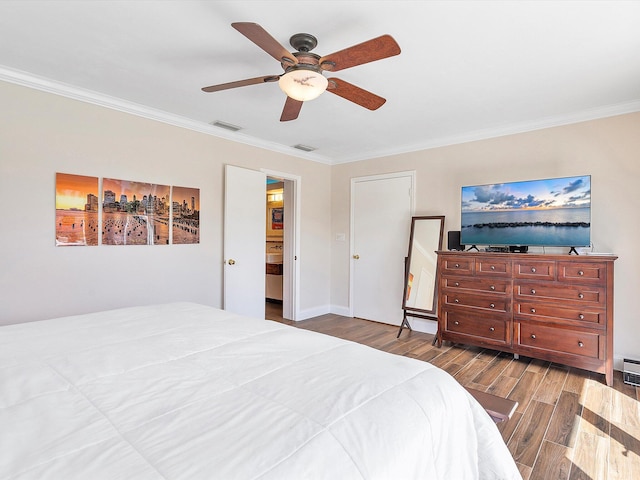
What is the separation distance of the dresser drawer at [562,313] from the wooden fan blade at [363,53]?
2732 millimetres

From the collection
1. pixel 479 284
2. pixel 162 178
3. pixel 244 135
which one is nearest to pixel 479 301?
pixel 479 284

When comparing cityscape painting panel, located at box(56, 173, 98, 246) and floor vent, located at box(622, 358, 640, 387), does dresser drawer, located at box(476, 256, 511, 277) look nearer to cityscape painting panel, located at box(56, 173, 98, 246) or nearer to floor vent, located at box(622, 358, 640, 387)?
floor vent, located at box(622, 358, 640, 387)

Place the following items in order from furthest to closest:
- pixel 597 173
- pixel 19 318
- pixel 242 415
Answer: pixel 597 173, pixel 19 318, pixel 242 415

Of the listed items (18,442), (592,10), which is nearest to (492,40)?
(592,10)

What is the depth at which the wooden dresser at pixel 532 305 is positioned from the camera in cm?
297

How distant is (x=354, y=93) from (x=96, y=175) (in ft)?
7.85

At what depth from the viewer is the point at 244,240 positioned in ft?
Answer: 13.9

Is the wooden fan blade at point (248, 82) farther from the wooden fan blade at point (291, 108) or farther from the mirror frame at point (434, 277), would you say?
the mirror frame at point (434, 277)

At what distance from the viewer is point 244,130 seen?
409 cm

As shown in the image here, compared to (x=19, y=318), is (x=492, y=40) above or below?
above

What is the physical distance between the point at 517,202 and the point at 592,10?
77.3 inches

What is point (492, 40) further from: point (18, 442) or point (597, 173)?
point (18, 442)

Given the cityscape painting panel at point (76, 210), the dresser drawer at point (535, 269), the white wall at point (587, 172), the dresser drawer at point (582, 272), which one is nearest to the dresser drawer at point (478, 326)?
the dresser drawer at point (535, 269)

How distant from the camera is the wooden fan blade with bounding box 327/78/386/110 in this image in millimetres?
2248
